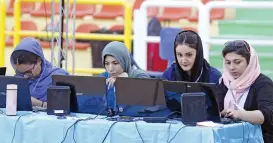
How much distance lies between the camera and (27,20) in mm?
13453

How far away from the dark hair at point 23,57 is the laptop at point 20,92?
487 mm

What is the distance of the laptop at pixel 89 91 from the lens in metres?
5.92

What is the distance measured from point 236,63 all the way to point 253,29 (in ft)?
18.7

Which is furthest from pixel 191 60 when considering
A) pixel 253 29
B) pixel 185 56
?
pixel 253 29

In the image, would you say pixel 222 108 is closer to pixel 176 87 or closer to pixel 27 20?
pixel 176 87

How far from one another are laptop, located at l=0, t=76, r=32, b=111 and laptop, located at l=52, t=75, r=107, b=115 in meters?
0.22

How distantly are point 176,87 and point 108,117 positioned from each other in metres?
0.54

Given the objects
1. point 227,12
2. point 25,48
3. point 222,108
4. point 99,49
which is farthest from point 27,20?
point 222,108

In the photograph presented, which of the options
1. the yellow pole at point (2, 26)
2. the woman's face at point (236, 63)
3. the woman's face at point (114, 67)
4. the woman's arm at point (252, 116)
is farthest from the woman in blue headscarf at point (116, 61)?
the yellow pole at point (2, 26)

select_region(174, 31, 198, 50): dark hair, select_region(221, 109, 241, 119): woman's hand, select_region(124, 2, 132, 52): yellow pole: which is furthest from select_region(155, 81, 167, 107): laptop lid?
select_region(124, 2, 132, 52): yellow pole

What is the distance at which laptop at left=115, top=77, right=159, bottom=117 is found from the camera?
18.7 feet

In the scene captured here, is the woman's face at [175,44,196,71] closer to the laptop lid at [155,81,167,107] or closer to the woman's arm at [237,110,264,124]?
the laptop lid at [155,81,167,107]

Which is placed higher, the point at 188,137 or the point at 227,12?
the point at 227,12

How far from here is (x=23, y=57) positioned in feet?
21.6
